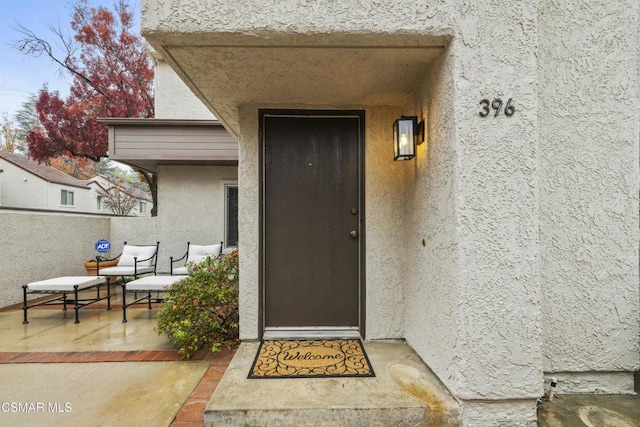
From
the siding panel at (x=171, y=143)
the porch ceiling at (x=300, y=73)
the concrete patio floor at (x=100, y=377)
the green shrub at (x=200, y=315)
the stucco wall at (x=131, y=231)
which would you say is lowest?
the concrete patio floor at (x=100, y=377)

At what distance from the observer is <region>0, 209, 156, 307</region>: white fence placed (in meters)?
5.20

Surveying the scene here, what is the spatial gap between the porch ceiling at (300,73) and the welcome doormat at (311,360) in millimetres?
2470

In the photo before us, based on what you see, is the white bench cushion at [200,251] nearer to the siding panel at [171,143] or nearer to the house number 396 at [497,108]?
the siding panel at [171,143]

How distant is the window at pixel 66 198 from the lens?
1456 cm

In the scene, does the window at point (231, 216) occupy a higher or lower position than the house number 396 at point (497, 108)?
lower

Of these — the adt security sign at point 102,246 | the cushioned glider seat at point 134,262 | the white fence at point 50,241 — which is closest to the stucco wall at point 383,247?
the cushioned glider seat at point 134,262

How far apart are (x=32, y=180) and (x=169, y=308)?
15.9m

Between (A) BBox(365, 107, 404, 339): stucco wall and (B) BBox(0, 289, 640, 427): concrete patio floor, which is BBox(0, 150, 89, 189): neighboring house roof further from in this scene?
(A) BBox(365, 107, 404, 339): stucco wall

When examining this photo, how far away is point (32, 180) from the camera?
538 inches

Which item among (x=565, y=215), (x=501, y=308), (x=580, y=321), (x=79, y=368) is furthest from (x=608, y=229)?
(x=79, y=368)

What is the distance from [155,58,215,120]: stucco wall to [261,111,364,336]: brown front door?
5318 millimetres

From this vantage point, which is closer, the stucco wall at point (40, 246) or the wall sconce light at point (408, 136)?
the wall sconce light at point (408, 136)

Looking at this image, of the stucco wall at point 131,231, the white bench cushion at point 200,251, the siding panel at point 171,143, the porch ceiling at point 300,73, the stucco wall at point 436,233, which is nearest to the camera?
the stucco wall at point 436,233

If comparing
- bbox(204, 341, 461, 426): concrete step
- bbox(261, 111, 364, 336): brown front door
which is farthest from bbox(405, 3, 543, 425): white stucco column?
bbox(261, 111, 364, 336): brown front door
